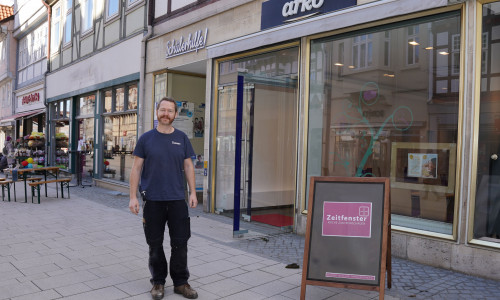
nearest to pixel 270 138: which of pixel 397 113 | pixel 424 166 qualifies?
pixel 397 113

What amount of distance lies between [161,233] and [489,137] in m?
3.72

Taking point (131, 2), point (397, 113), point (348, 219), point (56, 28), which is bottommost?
point (348, 219)

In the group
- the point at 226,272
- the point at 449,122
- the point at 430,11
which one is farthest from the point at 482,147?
the point at 226,272

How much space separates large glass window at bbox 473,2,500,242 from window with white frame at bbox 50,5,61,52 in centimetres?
1689

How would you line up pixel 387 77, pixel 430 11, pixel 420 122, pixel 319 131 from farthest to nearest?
1. pixel 319 131
2. pixel 387 77
3. pixel 420 122
4. pixel 430 11

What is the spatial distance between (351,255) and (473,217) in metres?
1.94

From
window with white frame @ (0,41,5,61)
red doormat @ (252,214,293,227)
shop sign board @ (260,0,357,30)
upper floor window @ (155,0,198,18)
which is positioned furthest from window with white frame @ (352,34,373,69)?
window with white frame @ (0,41,5,61)

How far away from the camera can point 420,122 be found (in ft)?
19.0

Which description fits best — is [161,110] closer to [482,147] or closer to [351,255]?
[351,255]

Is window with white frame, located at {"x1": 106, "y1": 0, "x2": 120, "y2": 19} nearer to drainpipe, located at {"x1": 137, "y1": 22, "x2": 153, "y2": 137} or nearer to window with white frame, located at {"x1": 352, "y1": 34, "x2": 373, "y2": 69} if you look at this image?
drainpipe, located at {"x1": 137, "y1": 22, "x2": 153, "y2": 137}

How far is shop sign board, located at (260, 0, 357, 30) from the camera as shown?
21.1ft

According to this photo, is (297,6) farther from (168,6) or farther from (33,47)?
(33,47)

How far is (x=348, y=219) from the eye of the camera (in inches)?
154

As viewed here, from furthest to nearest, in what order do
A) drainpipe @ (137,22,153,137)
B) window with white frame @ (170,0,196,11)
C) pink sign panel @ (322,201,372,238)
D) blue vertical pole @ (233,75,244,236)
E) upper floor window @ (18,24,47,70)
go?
upper floor window @ (18,24,47,70) → drainpipe @ (137,22,153,137) → window with white frame @ (170,0,196,11) → blue vertical pole @ (233,75,244,236) → pink sign panel @ (322,201,372,238)
